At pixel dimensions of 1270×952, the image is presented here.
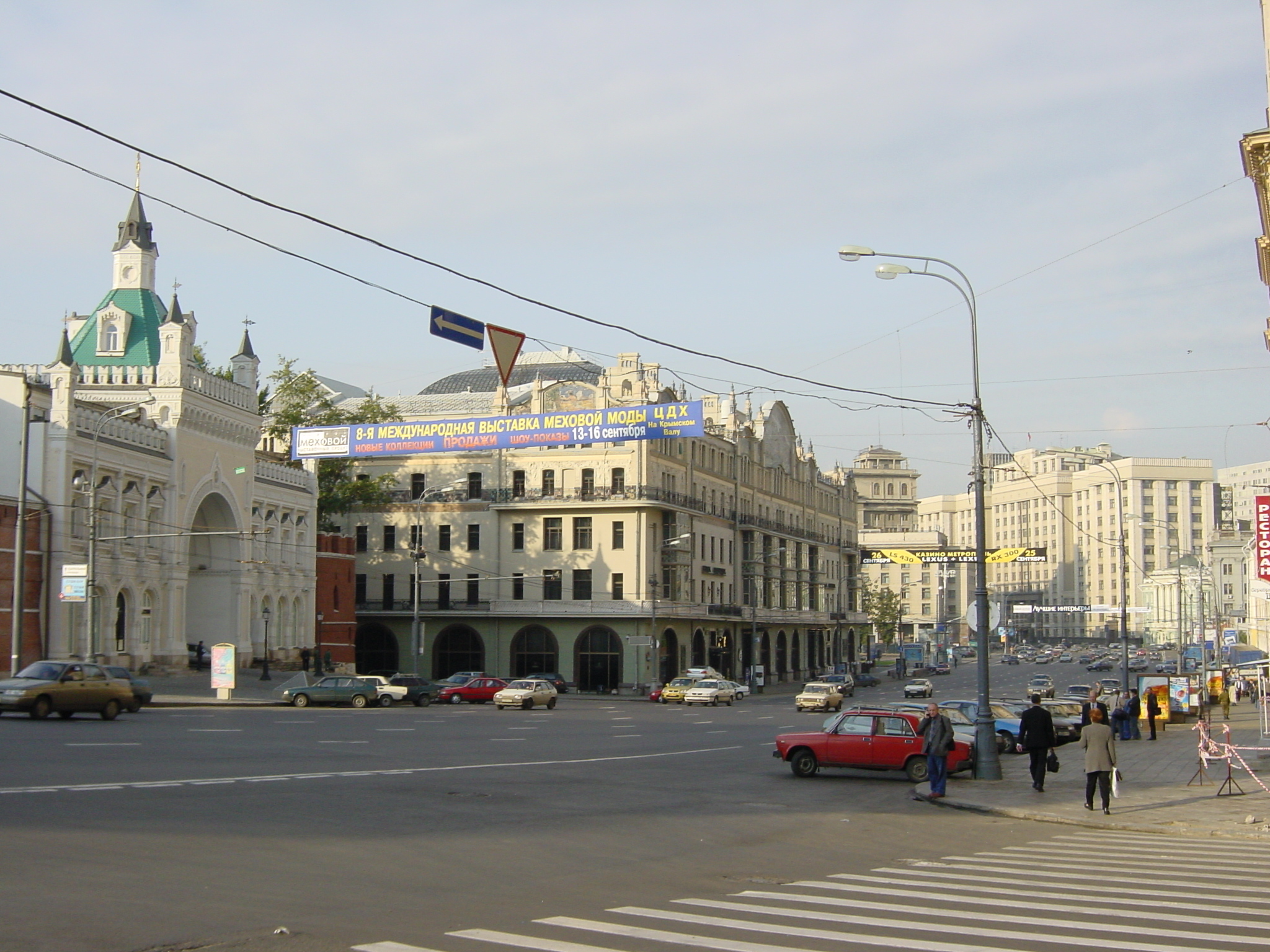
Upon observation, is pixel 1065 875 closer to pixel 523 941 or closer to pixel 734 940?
pixel 734 940

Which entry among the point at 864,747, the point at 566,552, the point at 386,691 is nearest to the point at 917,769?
the point at 864,747

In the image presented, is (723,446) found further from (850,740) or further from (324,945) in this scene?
(324,945)

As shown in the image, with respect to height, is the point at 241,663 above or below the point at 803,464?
below

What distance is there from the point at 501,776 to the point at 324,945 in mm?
13124

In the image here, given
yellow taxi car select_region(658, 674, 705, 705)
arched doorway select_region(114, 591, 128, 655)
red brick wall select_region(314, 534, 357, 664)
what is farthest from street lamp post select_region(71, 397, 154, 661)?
yellow taxi car select_region(658, 674, 705, 705)

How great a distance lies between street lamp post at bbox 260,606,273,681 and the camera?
2371 inches

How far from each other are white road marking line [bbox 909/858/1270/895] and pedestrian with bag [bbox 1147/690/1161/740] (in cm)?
2557

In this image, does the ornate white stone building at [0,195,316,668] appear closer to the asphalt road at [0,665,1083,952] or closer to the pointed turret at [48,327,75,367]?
the pointed turret at [48,327,75,367]

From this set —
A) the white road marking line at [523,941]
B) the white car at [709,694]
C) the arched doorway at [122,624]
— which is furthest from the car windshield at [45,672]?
the white car at [709,694]

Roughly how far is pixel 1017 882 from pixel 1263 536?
27509 millimetres

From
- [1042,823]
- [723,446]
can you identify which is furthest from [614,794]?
[723,446]

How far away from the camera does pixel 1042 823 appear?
1852 centimetres

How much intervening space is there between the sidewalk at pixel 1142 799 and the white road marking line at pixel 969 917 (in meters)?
8.14

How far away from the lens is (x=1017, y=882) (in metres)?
12.4
